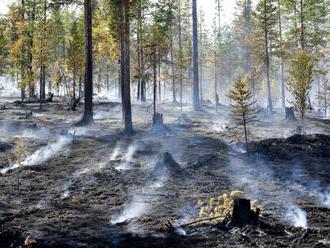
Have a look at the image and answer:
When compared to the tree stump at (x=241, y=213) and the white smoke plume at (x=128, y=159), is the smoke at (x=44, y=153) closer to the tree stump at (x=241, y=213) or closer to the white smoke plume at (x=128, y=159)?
the white smoke plume at (x=128, y=159)

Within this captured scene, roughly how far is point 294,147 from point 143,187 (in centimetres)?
816

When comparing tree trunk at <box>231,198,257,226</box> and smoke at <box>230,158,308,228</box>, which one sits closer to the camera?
tree trunk at <box>231,198,257,226</box>

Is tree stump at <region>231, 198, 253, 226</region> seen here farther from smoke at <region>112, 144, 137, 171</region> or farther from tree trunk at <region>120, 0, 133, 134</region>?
tree trunk at <region>120, 0, 133, 134</region>

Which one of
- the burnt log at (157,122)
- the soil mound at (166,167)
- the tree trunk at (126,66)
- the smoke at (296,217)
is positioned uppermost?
the tree trunk at (126,66)

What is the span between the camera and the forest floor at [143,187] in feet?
31.6

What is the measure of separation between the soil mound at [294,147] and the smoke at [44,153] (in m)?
8.54

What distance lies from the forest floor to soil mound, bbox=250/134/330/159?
15cm

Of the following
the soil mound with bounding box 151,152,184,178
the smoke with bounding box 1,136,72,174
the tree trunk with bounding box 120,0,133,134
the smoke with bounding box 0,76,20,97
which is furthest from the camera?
the smoke with bounding box 0,76,20,97

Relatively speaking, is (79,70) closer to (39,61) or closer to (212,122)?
(39,61)

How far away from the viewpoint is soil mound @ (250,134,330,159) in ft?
60.6

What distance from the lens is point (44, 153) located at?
60.3 ft

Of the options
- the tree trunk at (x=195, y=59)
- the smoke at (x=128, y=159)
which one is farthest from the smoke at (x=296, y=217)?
the tree trunk at (x=195, y=59)

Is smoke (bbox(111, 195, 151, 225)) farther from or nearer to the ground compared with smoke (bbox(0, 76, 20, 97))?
nearer to the ground

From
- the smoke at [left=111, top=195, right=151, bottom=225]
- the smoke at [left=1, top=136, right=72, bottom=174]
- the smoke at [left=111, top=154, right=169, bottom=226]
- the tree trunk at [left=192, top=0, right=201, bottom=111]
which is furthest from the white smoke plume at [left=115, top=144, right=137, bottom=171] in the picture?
the tree trunk at [left=192, top=0, right=201, bottom=111]
